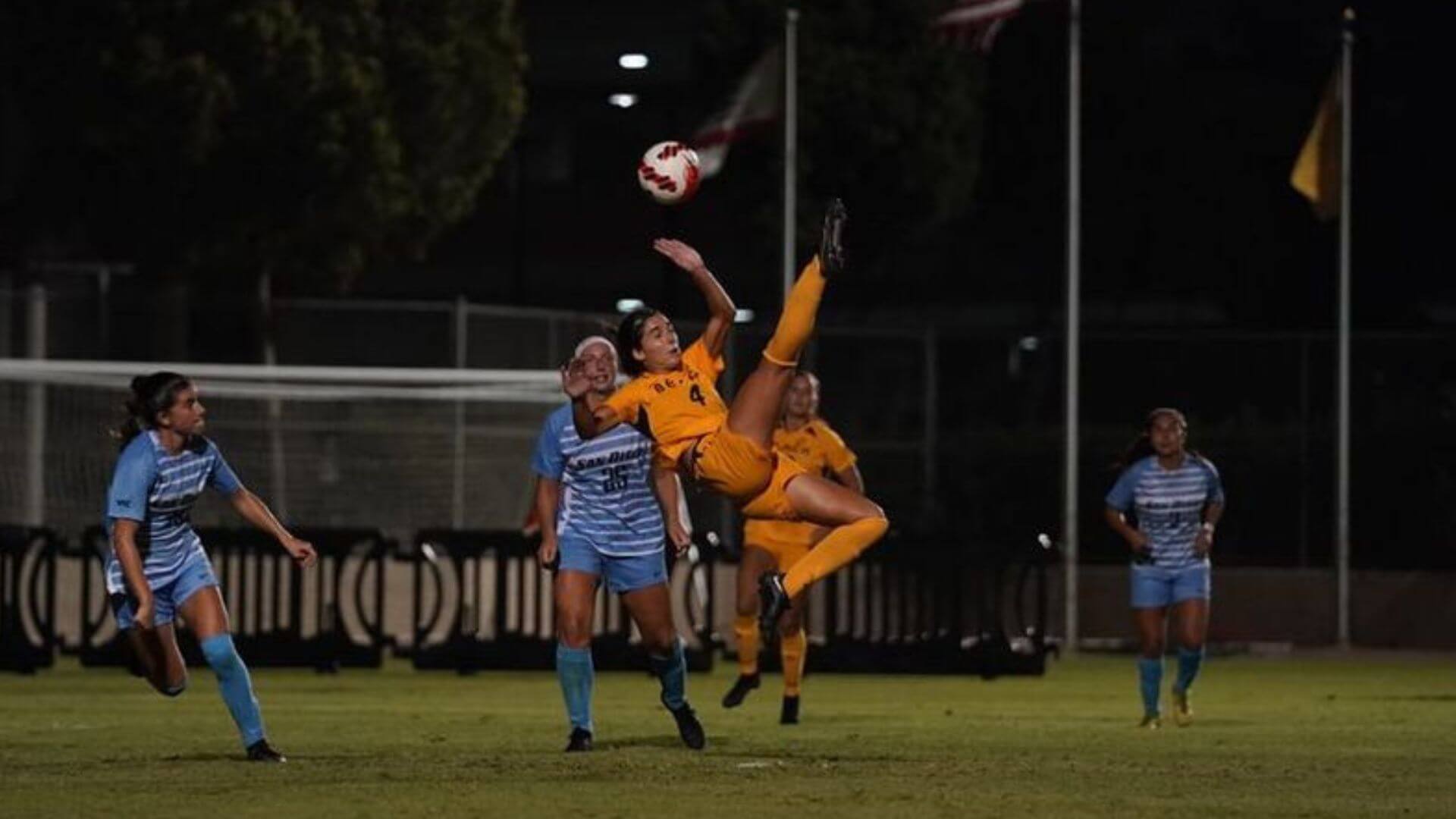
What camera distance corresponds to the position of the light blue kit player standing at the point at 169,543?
1691 cm

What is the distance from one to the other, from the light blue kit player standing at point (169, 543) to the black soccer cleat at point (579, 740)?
1.59 m

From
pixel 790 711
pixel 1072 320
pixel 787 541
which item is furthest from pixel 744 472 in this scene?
pixel 1072 320

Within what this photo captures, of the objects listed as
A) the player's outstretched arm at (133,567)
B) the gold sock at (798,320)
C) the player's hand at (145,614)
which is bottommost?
the player's hand at (145,614)

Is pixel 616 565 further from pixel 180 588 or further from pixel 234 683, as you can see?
pixel 180 588

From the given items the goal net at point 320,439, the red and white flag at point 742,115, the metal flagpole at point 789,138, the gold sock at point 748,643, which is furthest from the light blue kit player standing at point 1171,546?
the red and white flag at point 742,115

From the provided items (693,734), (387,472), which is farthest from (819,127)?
(693,734)

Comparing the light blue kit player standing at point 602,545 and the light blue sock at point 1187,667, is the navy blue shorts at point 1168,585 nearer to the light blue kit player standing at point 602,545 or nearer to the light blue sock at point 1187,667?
the light blue sock at point 1187,667

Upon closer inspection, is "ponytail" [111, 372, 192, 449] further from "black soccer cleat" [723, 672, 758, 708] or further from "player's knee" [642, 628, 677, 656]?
"black soccer cleat" [723, 672, 758, 708]

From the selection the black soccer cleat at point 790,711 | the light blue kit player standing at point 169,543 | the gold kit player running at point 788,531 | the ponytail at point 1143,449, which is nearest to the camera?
the light blue kit player standing at point 169,543

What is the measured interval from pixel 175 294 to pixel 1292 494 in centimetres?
1293

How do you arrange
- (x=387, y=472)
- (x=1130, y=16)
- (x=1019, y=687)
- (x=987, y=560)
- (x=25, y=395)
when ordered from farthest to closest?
(x=1130, y=16) < (x=387, y=472) < (x=25, y=395) < (x=987, y=560) < (x=1019, y=687)

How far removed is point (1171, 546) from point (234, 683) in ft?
24.5

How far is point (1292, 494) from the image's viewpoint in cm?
3731

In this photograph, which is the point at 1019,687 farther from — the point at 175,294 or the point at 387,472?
the point at 175,294
